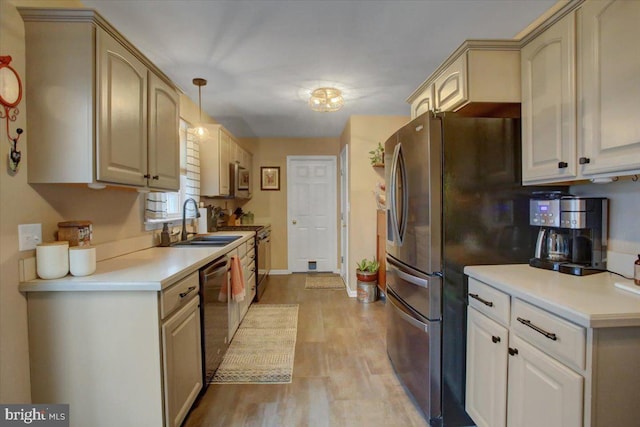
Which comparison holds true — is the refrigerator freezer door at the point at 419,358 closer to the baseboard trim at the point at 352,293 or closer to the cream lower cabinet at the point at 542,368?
the cream lower cabinet at the point at 542,368

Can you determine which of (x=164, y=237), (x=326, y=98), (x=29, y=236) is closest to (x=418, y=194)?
(x=326, y=98)

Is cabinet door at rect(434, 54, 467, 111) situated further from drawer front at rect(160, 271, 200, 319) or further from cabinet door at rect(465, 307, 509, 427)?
drawer front at rect(160, 271, 200, 319)

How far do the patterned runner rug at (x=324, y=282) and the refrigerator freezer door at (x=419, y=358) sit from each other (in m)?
2.40

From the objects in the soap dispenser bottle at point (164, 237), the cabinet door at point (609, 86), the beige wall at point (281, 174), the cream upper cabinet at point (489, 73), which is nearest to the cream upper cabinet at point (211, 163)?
the soap dispenser bottle at point (164, 237)

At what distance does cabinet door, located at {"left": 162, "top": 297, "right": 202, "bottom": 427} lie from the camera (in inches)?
57.1

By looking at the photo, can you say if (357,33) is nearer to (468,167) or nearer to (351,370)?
(468,167)

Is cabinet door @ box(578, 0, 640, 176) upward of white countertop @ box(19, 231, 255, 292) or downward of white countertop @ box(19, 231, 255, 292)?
upward

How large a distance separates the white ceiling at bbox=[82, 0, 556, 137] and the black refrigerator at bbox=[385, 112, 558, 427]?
746 millimetres

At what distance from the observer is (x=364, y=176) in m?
4.01

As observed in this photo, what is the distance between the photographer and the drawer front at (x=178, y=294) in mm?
1427

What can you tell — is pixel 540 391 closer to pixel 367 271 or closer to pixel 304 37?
pixel 304 37

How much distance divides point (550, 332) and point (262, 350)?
6.99 feet

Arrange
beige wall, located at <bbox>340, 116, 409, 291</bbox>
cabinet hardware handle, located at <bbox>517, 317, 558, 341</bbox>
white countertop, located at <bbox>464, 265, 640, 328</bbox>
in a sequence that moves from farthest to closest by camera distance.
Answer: beige wall, located at <bbox>340, 116, 409, 291</bbox> < cabinet hardware handle, located at <bbox>517, 317, 558, 341</bbox> < white countertop, located at <bbox>464, 265, 640, 328</bbox>

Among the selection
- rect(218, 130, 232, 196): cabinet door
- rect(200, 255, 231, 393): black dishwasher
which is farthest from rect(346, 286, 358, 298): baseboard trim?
rect(218, 130, 232, 196): cabinet door
